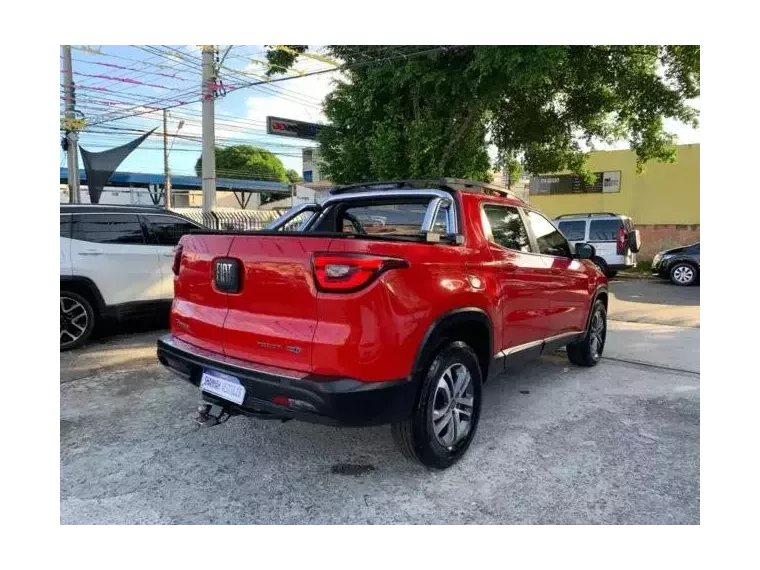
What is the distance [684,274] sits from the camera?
13305mm

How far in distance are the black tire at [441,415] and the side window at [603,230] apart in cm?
1175

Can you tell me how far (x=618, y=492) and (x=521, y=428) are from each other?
38.6 inches

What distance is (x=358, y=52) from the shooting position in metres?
9.53

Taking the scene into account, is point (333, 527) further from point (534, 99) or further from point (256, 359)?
point (534, 99)

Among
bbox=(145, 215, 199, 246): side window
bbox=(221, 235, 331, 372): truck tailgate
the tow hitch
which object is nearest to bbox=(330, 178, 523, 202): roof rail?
bbox=(221, 235, 331, 372): truck tailgate

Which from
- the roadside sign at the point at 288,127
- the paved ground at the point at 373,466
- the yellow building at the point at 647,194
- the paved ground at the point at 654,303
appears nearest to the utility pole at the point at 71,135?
the roadside sign at the point at 288,127

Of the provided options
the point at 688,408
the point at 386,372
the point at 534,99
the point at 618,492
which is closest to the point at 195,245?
the point at 386,372

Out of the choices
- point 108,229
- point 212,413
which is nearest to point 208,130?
point 108,229

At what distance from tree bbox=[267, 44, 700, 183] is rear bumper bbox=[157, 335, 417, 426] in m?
5.92

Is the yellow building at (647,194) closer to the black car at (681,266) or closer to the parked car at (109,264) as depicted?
the black car at (681,266)

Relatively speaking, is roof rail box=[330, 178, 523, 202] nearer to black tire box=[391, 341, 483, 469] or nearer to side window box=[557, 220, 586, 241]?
black tire box=[391, 341, 483, 469]

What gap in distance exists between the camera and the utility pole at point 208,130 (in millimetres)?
12953

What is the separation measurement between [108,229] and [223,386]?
4248 mm
